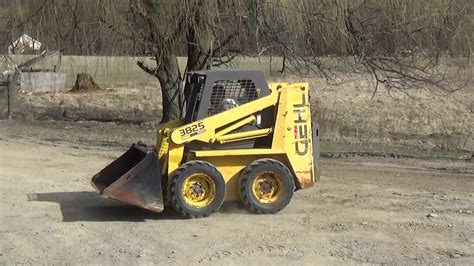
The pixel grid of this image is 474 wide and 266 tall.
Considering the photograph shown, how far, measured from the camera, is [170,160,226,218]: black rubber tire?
24.3 feet

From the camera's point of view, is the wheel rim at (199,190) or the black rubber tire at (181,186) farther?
the wheel rim at (199,190)

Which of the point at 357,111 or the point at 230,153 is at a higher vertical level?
the point at 357,111

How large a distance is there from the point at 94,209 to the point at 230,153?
5.68 feet

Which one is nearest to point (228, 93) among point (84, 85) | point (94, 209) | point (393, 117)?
point (94, 209)

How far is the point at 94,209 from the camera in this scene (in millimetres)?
8148

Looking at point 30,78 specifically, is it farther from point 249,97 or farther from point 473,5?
point 249,97

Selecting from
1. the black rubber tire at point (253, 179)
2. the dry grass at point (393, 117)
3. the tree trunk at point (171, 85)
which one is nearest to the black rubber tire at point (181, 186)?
the black rubber tire at point (253, 179)

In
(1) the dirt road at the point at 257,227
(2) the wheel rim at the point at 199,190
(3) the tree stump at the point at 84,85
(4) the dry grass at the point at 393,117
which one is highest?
(3) the tree stump at the point at 84,85

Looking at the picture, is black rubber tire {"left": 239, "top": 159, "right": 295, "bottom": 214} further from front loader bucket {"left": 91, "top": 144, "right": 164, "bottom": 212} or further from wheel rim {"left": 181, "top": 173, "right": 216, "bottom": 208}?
front loader bucket {"left": 91, "top": 144, "right": 164, "bottom": 212}

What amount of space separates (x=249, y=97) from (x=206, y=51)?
5.26 metres

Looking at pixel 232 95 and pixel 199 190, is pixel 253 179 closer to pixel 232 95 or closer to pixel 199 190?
pixel 199 190

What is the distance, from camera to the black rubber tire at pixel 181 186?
292 inches

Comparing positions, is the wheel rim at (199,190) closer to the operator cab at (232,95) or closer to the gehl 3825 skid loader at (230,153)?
the gehl 3825 skid loader at (230,153)

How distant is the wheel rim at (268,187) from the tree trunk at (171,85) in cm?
634
